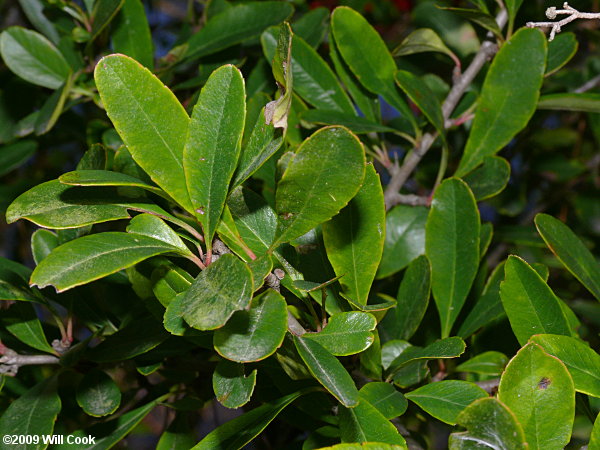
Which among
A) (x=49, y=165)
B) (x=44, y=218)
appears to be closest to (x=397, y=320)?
(x=44, y=218)

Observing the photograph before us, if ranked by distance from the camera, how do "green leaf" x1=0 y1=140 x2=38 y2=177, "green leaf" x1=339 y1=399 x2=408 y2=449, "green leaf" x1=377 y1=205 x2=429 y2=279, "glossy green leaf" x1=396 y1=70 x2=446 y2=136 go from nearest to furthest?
"green leaf" x1=339 y1=399 x2=408 y2=449, "glossy green leaf" x1=396 y1=70 x2=446 y2=136, "green leaf" x1=377 y1=205 x2=429 y2=279, "green leaf" x1=0 y1=140 x2=38 y2=177

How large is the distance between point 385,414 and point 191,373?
28 centimetres

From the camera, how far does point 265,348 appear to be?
17.9 inches

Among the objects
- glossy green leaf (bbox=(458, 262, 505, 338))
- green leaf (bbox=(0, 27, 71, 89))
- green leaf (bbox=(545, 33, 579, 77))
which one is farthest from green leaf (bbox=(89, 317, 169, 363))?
green leaf (bbox=(545, 33, 579, 77))

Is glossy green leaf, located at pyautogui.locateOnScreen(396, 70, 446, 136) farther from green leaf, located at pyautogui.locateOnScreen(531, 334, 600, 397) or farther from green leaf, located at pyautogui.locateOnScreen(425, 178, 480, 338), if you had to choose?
green leaf, located at pyautogui.locateOnScreen(531, 334, 600, 397)

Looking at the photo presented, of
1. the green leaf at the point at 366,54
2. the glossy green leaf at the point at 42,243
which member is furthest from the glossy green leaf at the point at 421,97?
the glossy green leaf at the point at 42,243

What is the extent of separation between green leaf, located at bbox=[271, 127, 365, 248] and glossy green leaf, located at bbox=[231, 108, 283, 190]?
3 centimetres

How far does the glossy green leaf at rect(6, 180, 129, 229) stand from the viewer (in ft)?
1.66

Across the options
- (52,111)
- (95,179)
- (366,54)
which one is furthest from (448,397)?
(52,111)

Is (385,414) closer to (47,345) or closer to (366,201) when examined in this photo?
(366,201)

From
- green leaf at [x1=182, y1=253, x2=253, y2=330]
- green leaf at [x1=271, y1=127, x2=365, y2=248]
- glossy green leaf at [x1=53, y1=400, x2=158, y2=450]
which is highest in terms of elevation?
green leaf at [x1=271, y1=127, x2=365, y2=248]

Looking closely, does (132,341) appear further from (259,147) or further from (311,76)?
(311,76)

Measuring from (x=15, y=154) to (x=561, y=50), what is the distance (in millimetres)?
867

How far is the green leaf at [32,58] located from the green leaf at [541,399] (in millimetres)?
768
